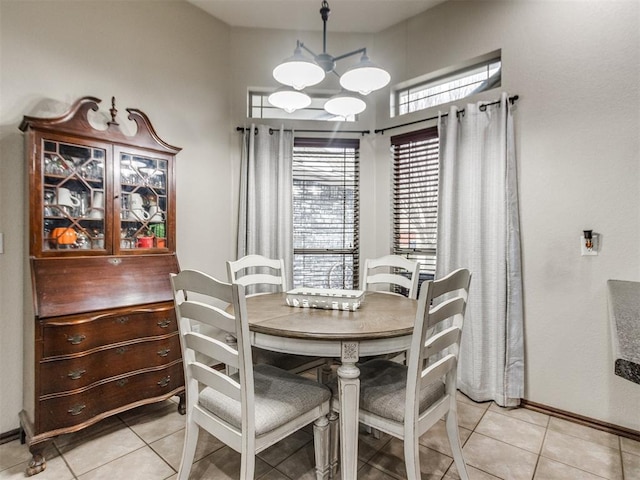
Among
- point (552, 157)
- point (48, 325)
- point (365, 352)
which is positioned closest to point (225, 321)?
point (365, 352)

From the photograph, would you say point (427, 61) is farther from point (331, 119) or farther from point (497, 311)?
point (497, 311)

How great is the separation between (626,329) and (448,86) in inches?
98.5

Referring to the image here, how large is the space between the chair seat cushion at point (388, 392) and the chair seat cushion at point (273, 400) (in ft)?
0.51

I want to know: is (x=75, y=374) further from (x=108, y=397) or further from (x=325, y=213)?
(x=325, y=213)

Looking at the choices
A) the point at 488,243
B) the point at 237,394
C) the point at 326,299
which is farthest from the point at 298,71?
the point at 488,243

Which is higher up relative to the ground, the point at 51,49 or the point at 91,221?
the point at 51,49

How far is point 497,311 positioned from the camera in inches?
97.6

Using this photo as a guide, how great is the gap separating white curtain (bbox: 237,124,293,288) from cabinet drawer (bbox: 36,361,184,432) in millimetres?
1238

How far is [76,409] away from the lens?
187cm

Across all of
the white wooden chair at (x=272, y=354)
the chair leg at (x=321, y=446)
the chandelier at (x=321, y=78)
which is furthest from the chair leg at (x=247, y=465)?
the chandelier at (x=321, y=78)

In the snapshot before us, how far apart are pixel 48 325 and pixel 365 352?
1.61 metres

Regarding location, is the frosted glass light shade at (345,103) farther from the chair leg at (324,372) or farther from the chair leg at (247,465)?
the chair leg at (247,465)

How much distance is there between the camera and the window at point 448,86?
2795 millimetres

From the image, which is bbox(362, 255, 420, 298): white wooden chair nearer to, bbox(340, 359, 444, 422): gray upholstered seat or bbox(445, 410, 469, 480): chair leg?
bbox(340, 359, 444, 422): gray upholstered seat
